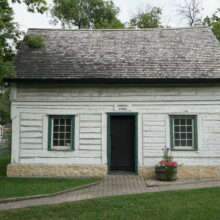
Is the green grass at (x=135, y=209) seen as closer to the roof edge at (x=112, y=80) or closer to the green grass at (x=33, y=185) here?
the green grass at (x=33, y=185)

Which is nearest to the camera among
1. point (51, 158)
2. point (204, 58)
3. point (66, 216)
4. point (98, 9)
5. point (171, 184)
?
point (66, 216)

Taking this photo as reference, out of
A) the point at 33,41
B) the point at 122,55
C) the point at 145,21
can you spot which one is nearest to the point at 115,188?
the point at 122,55

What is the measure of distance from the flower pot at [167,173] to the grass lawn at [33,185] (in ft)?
7.61

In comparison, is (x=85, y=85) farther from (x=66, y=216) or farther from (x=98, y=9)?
(x=98, y=9)

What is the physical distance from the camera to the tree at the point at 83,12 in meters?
28.7

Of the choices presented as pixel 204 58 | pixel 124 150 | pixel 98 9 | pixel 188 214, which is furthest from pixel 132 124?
pixel 98 9

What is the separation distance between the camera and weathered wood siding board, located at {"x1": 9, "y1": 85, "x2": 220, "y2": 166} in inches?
414

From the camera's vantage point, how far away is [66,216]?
580 cm

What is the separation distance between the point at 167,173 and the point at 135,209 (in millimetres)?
3726

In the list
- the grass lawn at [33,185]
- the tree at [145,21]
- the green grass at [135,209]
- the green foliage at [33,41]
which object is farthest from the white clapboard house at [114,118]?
the tree at [145,21]

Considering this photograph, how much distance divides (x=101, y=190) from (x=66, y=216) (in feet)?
8.15

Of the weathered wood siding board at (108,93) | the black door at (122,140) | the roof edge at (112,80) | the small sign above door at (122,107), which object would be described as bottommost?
A: the black door at (122,140)

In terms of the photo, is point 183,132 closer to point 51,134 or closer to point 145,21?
point 51,134

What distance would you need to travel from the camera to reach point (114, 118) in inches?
432
